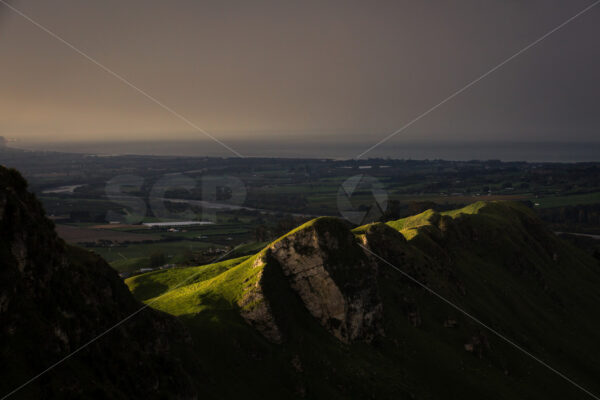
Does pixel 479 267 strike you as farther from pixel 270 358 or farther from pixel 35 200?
pixel 35 200

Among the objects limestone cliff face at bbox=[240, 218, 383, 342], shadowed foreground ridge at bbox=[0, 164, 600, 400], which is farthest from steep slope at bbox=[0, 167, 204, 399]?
limestone cliff face at bbox=[240, 218, 383, 342]

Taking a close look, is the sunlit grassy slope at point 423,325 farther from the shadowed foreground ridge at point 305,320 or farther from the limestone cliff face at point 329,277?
the limestone cliff face at point 329,277

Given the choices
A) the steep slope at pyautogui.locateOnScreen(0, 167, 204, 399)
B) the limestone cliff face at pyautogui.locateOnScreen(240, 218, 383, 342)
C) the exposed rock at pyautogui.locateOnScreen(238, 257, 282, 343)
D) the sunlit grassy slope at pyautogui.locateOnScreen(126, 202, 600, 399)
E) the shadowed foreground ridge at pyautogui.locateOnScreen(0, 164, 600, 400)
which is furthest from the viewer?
the limestone cliff face at pyautogui.locateOnScreen(240, 218, 383, 342)

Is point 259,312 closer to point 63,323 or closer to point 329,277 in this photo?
point 329,277

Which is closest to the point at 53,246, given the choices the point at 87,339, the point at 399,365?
the point at 87,339

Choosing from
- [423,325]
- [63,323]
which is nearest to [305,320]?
[423,325]

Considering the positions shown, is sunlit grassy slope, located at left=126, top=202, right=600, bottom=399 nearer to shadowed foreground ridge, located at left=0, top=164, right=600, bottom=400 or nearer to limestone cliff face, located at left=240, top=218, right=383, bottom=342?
shadowed foreground ridge, located at left=0, top=164, right=600, bottom=400
